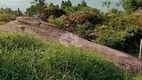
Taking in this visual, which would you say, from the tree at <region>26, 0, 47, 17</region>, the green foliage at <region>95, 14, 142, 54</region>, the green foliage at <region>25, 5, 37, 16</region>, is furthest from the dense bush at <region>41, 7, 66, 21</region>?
the green foliage at <region>95, 14, 142, 54</region>

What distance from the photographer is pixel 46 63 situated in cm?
461

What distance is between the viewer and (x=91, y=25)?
1051 centimetres

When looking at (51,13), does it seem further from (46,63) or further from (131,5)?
(46,63)

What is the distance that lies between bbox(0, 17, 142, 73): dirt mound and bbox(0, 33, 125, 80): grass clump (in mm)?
925

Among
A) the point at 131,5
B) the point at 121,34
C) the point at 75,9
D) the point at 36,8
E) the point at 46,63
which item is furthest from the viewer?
the point at 75,9

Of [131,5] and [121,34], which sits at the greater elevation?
[131,5]

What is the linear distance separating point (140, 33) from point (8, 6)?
430 cm

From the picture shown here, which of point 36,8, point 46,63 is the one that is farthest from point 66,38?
point 36,8

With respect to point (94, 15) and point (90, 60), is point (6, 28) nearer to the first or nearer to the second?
point (90, 60)

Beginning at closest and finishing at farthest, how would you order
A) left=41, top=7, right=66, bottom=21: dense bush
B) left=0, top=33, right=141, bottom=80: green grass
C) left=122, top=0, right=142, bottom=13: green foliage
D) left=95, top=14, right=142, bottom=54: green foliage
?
left=0, top=33, right=141, bottom=80: green grass, left=95, top=14, right=142, bottom=54: green foliage, left=41, top=7, right=66, bottom=21: dense bush, left=122, top=0, right=142, bottom=13: green foliage

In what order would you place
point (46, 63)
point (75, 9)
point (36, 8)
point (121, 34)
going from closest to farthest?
1. point (46, 63)
2. point (121, 34)
3. point (36, 8)
4. point (75, 9)

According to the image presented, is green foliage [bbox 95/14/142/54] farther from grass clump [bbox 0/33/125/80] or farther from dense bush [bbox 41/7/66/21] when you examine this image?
grass clump [bbox 0/33/125/80]

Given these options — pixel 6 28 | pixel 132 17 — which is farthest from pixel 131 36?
pixel 6 28

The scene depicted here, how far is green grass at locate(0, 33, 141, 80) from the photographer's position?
433 cm
